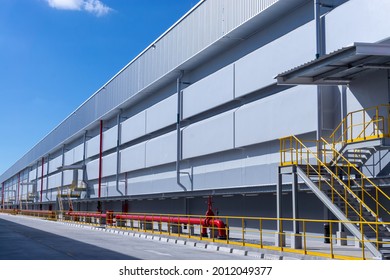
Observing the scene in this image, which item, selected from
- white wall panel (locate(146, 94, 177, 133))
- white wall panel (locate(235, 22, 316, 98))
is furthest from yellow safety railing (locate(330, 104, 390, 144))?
white wall panel (locate(146, 94, 177, 133))

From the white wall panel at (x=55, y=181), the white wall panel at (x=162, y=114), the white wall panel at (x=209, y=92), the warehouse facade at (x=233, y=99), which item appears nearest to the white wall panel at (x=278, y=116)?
the warehouse facade at (x=233, y=99)

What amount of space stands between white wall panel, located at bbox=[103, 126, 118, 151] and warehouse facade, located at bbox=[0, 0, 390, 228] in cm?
11

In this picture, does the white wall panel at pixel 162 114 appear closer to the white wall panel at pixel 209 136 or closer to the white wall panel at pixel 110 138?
the white wall panel at pixel 209 136

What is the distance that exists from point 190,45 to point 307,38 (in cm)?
1110

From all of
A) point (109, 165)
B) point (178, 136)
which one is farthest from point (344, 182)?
point (109, 165)

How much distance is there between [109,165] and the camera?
46.5m

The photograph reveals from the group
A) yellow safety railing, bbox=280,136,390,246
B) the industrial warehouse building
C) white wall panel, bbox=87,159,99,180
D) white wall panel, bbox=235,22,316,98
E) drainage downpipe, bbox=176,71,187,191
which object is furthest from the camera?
white wall panel, bbox=87,159,99,180

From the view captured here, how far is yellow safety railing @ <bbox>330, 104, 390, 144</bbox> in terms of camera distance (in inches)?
685

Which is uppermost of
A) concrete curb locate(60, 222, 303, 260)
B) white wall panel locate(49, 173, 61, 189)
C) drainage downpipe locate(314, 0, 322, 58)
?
drainage downpipe locate(314, 0, 322, 58)

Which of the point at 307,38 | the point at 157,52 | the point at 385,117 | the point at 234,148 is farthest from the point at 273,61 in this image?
the point at 157,52

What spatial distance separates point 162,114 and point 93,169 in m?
18.0

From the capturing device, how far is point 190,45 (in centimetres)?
3139

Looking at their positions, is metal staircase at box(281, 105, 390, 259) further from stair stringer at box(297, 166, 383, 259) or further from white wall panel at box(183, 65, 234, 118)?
white wall panel at box(183, 65, 234, 118)

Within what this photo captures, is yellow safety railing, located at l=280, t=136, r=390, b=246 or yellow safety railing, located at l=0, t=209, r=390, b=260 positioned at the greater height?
yellow safety railing, located at l=280, t=136, r=390, b=246
